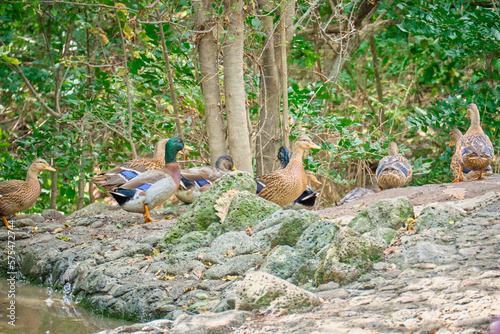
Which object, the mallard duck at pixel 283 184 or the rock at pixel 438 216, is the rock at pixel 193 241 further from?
the rock at pixel 438 216

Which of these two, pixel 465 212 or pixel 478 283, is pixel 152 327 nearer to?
pixel 478 283

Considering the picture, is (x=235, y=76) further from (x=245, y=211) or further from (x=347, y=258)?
(x=347, y=258)

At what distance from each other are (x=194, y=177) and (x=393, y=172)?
337 cm

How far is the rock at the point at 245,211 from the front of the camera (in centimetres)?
572

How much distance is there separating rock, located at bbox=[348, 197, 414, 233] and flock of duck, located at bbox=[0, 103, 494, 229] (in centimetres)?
243

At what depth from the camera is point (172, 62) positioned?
28.4ft

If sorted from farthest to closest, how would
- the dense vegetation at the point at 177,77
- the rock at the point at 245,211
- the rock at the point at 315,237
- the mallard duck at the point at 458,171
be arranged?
the mallard duck at the point at 458,171 < the dense vegetation at the point at 177,77 < the rock at the point at 245,211 < the rock at the point at 315,237

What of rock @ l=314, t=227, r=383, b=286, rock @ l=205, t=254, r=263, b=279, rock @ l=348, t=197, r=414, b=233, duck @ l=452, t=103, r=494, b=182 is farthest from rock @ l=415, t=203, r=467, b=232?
duck @ l=452, t=103, r=494, b=182

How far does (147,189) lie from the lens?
24.0ft

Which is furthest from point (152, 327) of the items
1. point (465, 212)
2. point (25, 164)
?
point (25, 164)

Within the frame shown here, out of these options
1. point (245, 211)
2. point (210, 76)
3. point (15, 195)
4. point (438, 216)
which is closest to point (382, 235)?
point (438, 216)

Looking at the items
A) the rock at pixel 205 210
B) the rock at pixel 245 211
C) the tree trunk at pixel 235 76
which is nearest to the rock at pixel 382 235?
the rock at pixel 245 211

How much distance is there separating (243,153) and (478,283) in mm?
4503

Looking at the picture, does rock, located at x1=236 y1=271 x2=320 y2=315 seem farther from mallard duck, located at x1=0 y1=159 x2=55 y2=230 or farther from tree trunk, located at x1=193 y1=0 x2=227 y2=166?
mallard duck, located at x1=0 y1=159 x2=55 y2=230
